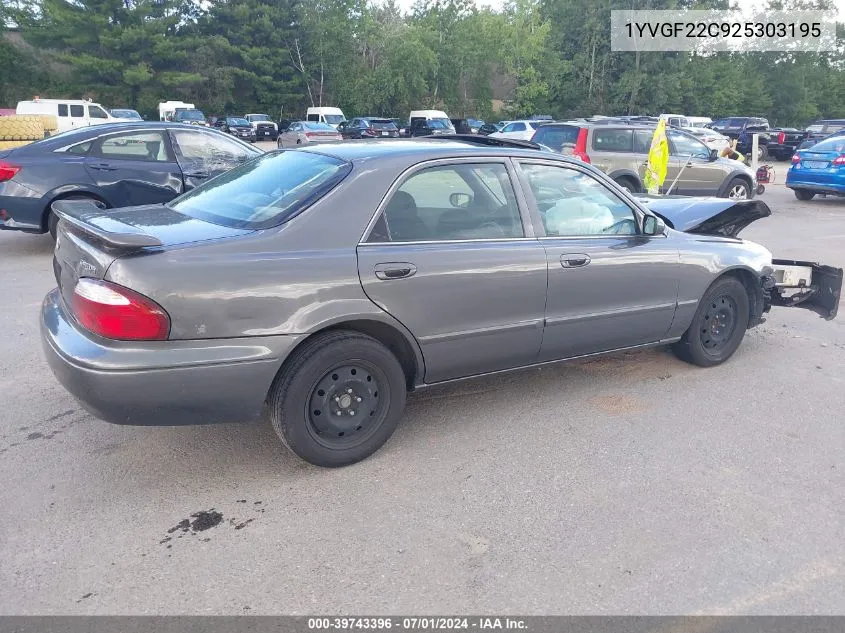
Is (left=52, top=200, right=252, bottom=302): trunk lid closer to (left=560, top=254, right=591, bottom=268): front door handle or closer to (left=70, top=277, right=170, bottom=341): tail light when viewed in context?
(left=70, top=277, right=170, bottom=341): tail light

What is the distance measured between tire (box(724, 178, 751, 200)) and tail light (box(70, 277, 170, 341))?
496 inches

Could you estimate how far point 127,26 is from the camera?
44938mm

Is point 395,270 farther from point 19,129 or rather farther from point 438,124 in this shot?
point 438,124

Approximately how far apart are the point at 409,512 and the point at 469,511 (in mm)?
275

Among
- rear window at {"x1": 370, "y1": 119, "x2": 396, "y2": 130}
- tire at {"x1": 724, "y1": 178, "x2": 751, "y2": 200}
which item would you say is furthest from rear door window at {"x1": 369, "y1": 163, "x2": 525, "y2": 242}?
rear window at {"x1": 370, "y1": 119, "x2": 396, "y2": 130}

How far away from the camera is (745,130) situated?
33062mm

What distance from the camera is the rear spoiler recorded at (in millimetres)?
2982

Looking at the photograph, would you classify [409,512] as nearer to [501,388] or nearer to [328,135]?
[501,388]

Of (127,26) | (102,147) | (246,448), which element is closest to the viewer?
(246,448)

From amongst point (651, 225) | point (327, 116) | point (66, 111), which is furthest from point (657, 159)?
point (327, 116)

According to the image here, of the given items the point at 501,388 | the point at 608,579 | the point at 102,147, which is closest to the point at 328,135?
the point at 102,147

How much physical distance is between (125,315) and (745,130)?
1394 inches

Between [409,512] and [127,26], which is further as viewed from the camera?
[127,26]

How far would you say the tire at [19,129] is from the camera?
49.1 ft
